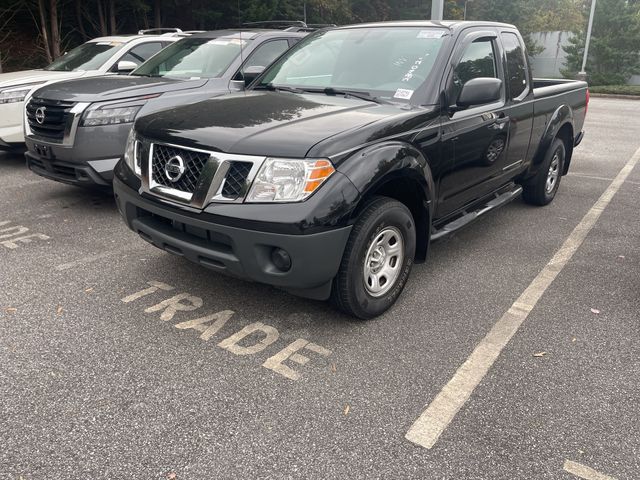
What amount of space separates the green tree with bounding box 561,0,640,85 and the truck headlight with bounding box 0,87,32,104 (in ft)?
107

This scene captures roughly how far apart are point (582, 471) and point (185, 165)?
2.50 metres

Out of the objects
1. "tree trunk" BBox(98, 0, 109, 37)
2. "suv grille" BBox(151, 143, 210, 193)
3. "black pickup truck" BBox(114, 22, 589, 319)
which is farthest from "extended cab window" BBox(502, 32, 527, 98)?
"tree trunk" BBox(98, 0, 109, 37)

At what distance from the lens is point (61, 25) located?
1639cm

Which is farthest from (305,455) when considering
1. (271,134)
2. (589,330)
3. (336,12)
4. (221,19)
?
(336,12)

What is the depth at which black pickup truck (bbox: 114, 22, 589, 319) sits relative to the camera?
287cm

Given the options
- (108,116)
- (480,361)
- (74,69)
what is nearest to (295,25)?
(74,69)

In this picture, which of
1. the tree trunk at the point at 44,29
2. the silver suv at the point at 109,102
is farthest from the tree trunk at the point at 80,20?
the silver suv at the point at 109,102

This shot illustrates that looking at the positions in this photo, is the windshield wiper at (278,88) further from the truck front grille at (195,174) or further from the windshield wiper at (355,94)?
the truck front grille at (195,174)

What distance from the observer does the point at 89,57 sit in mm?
7816

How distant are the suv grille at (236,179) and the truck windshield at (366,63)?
4.38 ft

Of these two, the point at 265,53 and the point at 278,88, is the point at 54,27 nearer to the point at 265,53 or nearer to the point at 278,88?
the point at 265,53

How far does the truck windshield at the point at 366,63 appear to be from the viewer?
3812 mm

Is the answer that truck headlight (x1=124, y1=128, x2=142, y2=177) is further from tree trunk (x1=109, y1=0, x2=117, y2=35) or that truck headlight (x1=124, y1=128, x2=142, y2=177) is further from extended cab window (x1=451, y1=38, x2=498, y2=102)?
tree trunk (x1=109, y1=0, x2=117, y2=35)

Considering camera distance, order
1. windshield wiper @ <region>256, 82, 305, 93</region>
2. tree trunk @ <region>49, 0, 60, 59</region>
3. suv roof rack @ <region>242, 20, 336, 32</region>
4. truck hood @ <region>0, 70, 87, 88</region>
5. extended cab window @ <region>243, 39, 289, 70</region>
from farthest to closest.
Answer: tree trunk @ <region>49, 0, 60, 59</region> → suv roof rack @ <region>242, 20, 336, 32</region> → truck hood @ <region>0, 70, 87, 88</region> → extended cab window @ <region>243, 39, 289, 70</region> → windshield wiper @ <region>256, 82, 305, 93</region>
